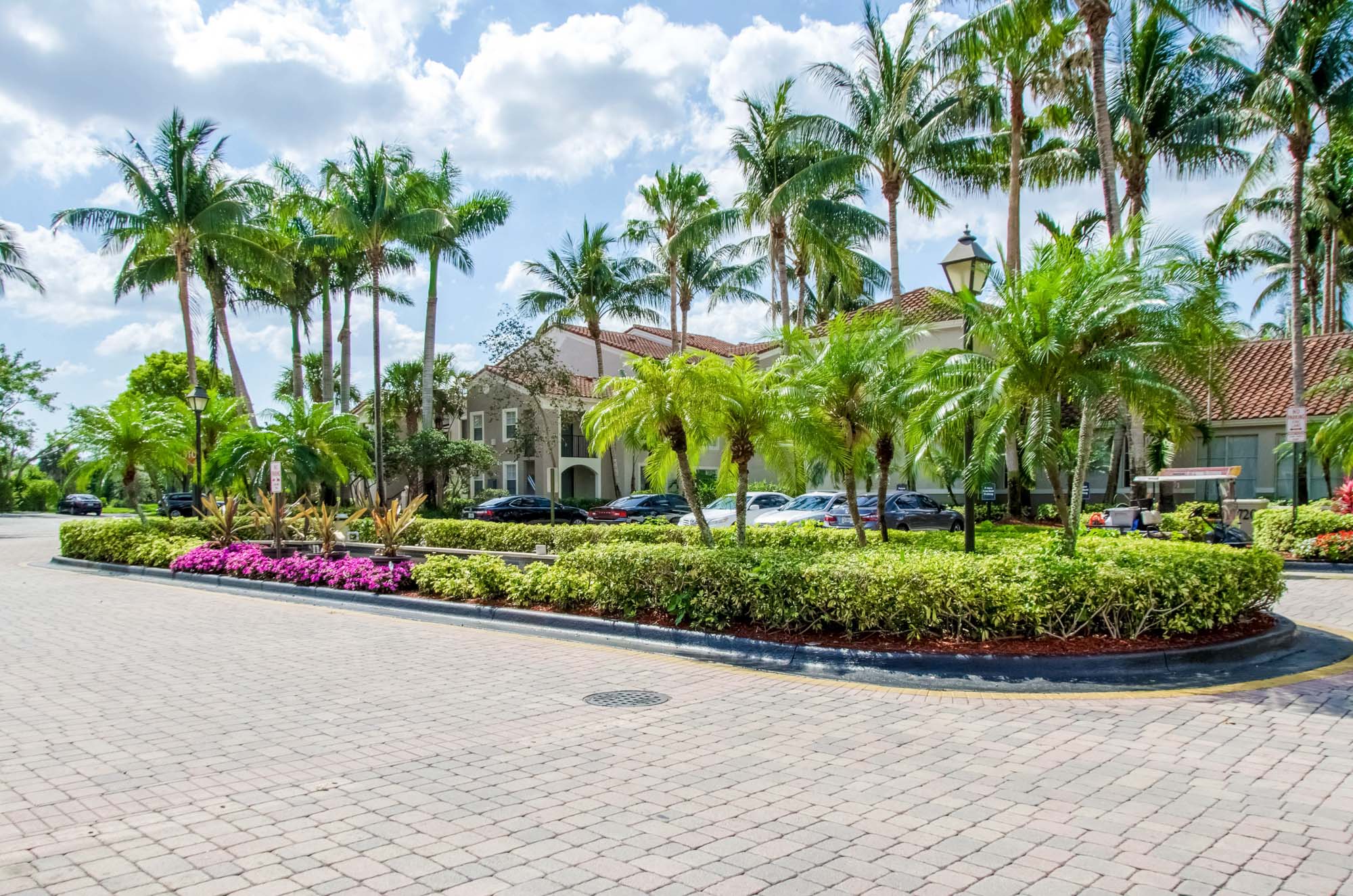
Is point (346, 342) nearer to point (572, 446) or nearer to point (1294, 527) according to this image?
point (572, 446)

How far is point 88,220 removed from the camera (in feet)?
103

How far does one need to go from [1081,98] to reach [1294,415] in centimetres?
1245

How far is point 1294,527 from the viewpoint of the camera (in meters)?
17.7

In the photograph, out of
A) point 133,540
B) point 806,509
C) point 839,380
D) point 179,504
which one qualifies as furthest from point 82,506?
point 839,380

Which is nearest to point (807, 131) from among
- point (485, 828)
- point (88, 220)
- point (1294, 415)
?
point (1294, 415)

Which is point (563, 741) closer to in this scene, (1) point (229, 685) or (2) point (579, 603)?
(1) point (229, 685)

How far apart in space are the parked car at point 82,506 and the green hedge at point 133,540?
122ft

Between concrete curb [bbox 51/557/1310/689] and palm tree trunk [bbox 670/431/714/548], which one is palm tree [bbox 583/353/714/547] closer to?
palm tree trunk [bbox 670/431/714/548]

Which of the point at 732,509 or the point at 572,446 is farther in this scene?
the point at 572,446

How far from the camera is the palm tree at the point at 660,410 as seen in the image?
12.2 metres

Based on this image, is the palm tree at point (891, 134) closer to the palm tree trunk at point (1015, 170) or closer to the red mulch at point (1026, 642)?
the palm tree trunk at point (1015, 170)

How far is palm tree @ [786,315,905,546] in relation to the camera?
43.6ft

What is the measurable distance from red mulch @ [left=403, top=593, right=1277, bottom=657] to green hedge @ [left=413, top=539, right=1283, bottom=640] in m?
0.08

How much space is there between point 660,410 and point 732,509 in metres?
12.0
